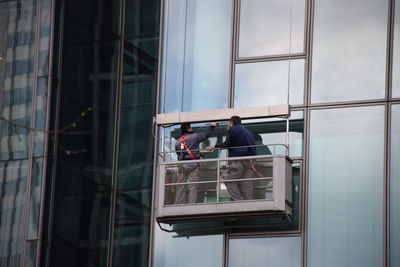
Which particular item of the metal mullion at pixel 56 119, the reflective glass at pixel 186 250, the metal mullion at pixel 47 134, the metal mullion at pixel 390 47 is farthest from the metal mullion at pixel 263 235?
the metal mullion at pixel 47 134

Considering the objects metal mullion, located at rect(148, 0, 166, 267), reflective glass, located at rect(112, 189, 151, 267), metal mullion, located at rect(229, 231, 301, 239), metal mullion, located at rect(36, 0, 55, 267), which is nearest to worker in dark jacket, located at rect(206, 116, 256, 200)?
metal mullion, located at rect(229, 231, 301, 239)

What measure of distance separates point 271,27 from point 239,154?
122 inches

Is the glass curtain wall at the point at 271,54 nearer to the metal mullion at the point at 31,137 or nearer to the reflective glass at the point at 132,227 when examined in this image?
the reflective glass at the point at 132,227

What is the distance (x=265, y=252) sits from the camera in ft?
57.3

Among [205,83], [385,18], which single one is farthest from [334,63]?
[205,83]

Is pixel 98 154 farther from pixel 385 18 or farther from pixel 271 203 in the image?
pixel 385 18

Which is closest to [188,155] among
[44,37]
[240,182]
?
[240,182]

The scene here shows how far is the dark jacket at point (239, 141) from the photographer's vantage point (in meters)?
17.4

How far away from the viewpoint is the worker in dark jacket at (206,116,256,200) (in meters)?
17.0

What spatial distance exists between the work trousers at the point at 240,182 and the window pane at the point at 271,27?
2.68 metres

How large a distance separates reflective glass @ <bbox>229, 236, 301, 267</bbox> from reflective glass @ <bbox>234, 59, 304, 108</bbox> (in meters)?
2.83

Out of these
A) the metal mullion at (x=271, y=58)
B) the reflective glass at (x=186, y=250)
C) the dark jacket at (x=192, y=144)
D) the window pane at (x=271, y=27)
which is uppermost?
the window pane at (x=271, y=27)

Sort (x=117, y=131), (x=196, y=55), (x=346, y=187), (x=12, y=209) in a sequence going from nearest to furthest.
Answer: (x=346, y=187) < (x=12, y=209) < (x=196, y=55) < (x=117, y=131)

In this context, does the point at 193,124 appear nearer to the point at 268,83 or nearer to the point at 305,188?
the point at 268,83
